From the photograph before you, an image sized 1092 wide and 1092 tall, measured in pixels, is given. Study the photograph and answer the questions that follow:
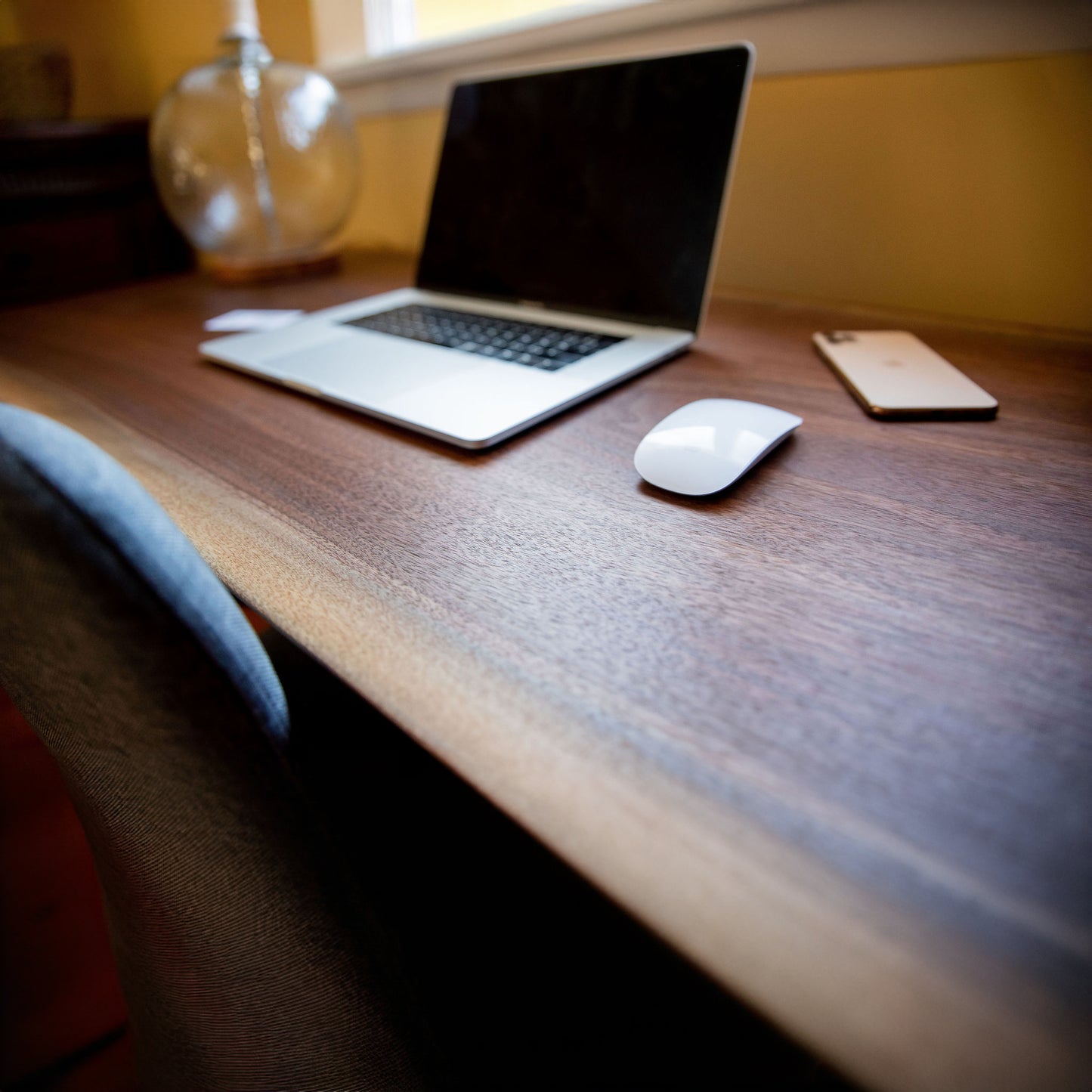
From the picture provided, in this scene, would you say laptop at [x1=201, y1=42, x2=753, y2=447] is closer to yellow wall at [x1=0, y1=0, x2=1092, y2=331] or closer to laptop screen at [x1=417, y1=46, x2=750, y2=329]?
laptop screen at [x1=417, y1=46, x2=750, y2=329]

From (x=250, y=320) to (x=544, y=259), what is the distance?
362 millimetres

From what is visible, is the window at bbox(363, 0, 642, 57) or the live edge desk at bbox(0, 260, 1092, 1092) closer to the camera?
the live edge desk at bbox(0, 260, 1092, 1092)

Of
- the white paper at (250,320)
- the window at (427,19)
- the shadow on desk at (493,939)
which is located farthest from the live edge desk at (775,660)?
the window at (427,19)

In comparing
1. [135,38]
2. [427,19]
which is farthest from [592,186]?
[135,38]

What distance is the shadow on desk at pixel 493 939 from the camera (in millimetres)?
405

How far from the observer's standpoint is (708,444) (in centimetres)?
40

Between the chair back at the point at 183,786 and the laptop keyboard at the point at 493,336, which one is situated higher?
the laptop keyboard at the point at 493,336

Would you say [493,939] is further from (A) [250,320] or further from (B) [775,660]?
(A) [250,320]

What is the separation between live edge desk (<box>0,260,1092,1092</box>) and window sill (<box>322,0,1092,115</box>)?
324 millimetres

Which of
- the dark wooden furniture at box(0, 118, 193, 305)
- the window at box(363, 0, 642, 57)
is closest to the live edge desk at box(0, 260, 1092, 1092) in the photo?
the window at box(363, 0, 642, 57)

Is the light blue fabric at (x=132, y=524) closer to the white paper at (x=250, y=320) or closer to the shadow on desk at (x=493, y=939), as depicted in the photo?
the shadow on desk at (x=493, y=939)

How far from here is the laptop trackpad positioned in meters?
0.53

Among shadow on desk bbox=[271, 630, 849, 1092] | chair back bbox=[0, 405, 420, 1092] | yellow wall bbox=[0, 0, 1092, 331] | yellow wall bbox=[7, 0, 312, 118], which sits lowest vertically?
shadow on desk bbox=[271, 630, 849, 1092]

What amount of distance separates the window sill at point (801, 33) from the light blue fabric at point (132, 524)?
2.56 ft
